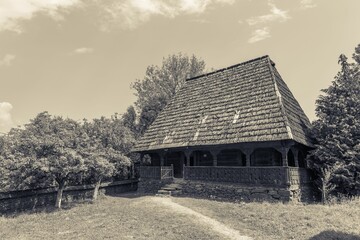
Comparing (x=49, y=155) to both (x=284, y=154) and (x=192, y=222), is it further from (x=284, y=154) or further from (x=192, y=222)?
(x=284, y=154)

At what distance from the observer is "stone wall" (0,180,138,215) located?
16250mm

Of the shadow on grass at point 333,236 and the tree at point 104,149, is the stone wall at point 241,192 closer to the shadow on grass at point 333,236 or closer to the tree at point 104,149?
the tree at point 104,149

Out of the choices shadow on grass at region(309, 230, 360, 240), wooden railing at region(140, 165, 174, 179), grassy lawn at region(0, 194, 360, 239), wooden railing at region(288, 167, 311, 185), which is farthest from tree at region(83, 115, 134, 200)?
shadow on grass at region(309, 230, 360, 240)

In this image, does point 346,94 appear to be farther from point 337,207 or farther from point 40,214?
point 40,214

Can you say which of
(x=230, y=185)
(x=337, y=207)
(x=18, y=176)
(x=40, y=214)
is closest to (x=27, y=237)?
(x=40, y=214)

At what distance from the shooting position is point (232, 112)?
1891cm

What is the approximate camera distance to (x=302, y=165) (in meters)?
20.0

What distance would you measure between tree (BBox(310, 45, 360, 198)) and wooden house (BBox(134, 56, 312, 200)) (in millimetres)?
1070

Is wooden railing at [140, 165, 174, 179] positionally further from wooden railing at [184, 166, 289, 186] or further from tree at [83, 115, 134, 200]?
wooden railing at [184, 166, 289, 186]

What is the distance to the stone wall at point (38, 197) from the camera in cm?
1625

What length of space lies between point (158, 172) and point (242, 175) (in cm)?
774

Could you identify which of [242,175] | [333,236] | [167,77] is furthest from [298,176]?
[167,77]

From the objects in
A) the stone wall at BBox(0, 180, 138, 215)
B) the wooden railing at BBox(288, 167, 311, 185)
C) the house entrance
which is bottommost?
the stone wall at BBox(0, 180, 138, 215)

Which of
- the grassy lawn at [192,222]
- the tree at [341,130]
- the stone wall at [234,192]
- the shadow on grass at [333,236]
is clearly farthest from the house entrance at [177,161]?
the shadow on grass at [333,236]
